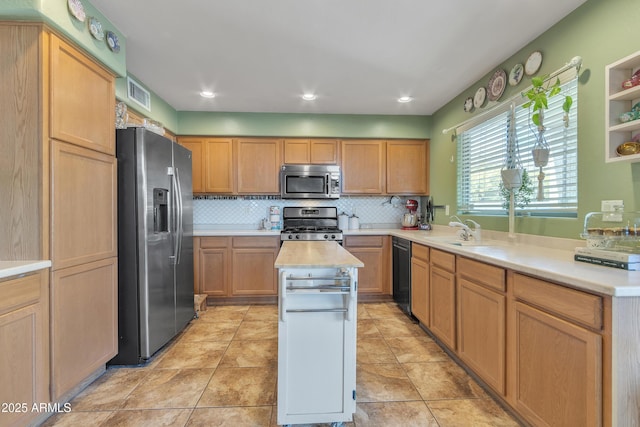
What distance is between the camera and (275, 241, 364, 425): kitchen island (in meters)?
1.52

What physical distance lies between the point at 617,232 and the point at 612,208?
12.4 inches

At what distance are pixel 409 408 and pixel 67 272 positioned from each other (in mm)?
2224

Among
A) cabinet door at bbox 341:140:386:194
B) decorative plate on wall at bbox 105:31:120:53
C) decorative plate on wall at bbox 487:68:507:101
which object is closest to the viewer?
decorative plate on wall at bbox 105:31:120:53

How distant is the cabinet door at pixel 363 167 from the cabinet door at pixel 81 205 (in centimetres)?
274

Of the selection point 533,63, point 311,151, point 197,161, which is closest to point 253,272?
point 197,161

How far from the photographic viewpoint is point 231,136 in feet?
12.9

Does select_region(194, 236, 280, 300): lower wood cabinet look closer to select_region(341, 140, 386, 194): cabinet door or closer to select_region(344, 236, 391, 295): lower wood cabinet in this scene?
select_region(344, 236, 391, 295): lower wood cabinet

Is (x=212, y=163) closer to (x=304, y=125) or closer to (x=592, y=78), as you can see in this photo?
(x=304, y=125)

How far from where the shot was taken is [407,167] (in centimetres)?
411

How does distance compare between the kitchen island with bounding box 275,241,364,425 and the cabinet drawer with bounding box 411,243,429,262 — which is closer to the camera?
the kitchen island with bounding box 275,241,364,425

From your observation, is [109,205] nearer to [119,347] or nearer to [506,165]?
[119,347]

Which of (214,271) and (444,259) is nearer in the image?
(444,259)

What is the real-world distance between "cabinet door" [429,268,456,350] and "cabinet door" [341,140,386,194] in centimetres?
173

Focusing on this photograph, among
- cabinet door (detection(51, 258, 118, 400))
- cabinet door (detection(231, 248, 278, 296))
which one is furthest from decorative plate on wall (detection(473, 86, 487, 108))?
cabinet door (detection(51, 258, 118, 400))
